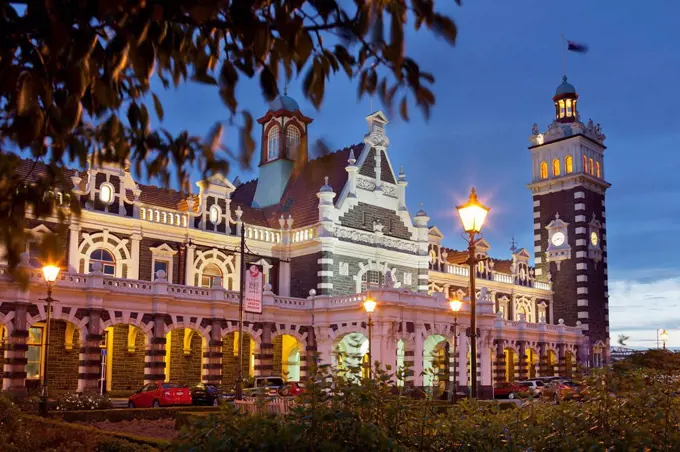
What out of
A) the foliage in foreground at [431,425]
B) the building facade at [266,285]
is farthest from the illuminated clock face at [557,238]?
the foliage in foreground at [431,425]

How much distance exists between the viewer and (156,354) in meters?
37.5

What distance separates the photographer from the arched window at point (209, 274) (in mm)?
45094

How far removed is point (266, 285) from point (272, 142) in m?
15.7

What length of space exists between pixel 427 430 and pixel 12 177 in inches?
208

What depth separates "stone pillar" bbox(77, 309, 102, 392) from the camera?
3456 centimetres

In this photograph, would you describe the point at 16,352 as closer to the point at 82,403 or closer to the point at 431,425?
the point at 82,403

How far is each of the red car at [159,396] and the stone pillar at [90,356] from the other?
2.95m

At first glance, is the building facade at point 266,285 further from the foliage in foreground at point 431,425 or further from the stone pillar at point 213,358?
the foliage in foreground at point 431,425

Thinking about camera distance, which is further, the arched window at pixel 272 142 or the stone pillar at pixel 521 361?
the stone pillar at pixel 521 361

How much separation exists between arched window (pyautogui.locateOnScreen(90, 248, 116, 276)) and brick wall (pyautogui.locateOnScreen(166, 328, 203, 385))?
4990mm

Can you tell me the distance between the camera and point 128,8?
4.62m

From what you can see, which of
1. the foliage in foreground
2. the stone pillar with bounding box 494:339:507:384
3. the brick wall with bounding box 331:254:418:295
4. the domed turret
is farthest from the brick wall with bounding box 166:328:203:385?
the domed turret

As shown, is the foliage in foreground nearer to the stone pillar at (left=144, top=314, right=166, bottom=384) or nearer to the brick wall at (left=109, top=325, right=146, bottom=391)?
the stone pillar at (left=144, top=314, right=166, bottom=384)

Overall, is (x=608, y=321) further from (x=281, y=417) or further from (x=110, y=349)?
(x=281, y=417)
